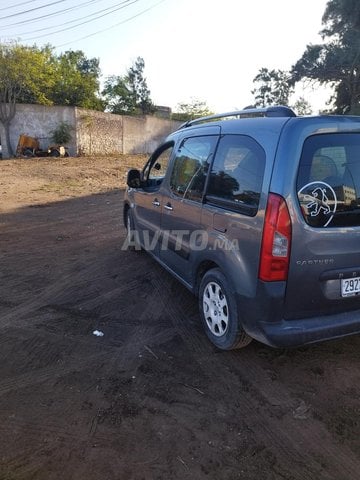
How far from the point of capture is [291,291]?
2.56 m

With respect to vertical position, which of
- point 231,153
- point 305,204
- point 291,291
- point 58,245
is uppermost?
point 231,153

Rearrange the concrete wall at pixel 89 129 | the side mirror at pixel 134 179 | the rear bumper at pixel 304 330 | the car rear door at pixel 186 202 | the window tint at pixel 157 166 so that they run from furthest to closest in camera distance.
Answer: the concrete wall at pixel 89 129 → the side mirror at pixel 134 179 → the window tint at pixel 157 166 → the car rear door at pixel 186 202 → the rear bumper at pixel 304 330

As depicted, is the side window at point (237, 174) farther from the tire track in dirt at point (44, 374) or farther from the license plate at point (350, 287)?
the tire track in dirt at point (44, 374)

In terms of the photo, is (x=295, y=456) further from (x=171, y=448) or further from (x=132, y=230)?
(x=132, y=230)

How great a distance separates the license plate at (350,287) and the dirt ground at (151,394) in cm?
70

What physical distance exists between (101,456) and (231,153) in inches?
92.3

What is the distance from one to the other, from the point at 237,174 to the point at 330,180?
694 mm

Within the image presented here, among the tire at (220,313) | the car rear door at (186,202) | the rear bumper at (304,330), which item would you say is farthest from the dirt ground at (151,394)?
the car rear door at (186,202)

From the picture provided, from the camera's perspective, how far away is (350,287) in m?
2.69

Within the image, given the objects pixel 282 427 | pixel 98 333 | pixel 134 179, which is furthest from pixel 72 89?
pixel 282 427

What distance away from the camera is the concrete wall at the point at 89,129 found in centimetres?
1973

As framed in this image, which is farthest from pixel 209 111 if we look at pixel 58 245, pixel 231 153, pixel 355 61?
pixel 231 153

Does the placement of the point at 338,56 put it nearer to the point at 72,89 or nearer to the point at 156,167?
the point at 72,89

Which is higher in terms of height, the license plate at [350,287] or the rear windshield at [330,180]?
the rear windshield at [330,180]
